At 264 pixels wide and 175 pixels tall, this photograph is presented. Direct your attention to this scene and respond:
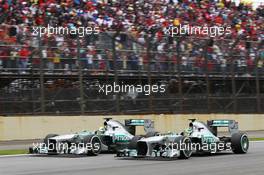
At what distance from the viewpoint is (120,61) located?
2117 centimetres

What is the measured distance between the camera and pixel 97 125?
69.9 ft

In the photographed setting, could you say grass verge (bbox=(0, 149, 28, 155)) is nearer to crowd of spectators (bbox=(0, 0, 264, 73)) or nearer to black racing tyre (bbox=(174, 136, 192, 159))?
crowd of spectators (bbox=(0, 0, 264, 73))

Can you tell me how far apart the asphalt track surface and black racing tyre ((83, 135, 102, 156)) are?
0.71 ft

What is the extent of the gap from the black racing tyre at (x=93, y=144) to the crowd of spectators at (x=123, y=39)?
5166mm

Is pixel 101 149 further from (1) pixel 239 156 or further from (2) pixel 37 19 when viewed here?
(2) pixel 37 19

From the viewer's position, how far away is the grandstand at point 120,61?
746 inches

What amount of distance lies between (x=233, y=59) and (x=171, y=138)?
11927mm

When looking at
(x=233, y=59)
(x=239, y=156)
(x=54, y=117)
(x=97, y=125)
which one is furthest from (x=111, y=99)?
(x=239, y=156)

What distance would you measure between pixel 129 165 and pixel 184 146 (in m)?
1.91

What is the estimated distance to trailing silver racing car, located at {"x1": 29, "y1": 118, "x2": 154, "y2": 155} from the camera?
1427 centimetres

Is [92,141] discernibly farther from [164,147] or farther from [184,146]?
[184,146]

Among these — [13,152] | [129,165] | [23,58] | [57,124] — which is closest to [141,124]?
[129,165]

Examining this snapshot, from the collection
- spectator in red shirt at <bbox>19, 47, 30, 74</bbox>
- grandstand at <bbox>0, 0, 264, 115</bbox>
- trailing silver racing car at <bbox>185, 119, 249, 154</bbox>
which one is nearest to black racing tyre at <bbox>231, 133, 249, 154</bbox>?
trailing silver racing car at <bbox>185, 119, 249, 154</bbox>

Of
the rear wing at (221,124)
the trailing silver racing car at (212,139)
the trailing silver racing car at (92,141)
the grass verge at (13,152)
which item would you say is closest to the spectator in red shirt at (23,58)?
the grass verge at (13,152)
